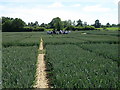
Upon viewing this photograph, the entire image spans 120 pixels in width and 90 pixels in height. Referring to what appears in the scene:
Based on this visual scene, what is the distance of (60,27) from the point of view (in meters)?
103

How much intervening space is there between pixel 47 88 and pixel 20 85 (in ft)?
7.07

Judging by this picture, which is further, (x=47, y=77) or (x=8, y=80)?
(x=47, y=77)

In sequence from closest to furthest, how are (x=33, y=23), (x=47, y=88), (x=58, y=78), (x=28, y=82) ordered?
(x=28, y=82) < (x=58, y=78) < (x=47, y=88) < (x=33, y=23)

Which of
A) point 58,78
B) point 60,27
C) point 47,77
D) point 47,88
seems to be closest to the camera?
point 58,78

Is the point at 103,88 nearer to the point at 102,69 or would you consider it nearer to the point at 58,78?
the point at 58,78

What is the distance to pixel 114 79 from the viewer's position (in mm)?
6699

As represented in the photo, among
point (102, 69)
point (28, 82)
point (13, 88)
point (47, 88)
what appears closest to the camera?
point (13, 88)

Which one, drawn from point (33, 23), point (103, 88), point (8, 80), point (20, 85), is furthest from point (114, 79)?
point (33, 23)

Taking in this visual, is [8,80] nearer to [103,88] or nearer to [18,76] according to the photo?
[18,76]

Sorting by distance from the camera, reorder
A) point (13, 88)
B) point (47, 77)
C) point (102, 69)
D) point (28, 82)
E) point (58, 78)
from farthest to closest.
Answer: point (47, 77) < point (102, 69) < point (58, 78) < point (28, 82) < point (13, 88)

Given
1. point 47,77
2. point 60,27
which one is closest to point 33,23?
point 60,27

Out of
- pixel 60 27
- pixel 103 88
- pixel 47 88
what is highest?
pixel 60 27

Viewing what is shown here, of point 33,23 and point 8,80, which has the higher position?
point 33,23

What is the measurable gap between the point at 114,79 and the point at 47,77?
14.4 feet
